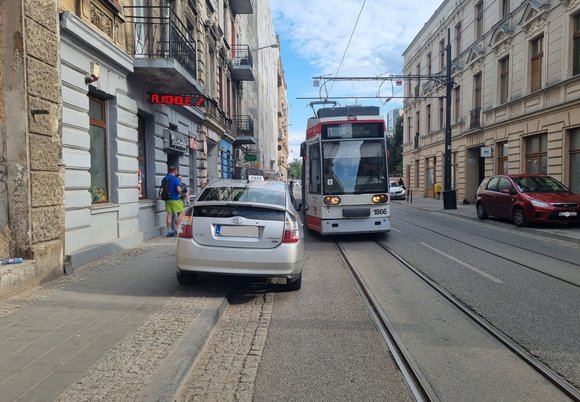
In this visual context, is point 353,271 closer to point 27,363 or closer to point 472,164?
point 27,363

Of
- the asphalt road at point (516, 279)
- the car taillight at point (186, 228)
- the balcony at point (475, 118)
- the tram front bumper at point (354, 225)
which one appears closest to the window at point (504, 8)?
the balcony at point (475, 118)

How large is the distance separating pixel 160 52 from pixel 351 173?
6.23 m

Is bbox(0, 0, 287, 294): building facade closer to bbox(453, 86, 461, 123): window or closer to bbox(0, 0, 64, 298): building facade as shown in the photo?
bbox(0, 0, 64, 298): building facade

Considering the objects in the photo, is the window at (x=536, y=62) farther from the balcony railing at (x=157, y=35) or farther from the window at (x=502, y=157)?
the balcony railing at (x=157, y=35)

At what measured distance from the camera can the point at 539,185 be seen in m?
14.6

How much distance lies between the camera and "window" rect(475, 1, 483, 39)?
85.8 feet

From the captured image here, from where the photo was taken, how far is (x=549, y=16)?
18688mm

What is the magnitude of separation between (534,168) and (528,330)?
1804cm

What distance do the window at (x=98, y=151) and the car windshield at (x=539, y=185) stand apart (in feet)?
40.6

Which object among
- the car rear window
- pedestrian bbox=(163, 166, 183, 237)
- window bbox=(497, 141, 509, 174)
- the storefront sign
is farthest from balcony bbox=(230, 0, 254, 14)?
the car rear window

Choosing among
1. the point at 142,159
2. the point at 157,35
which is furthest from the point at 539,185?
the point at 157,35

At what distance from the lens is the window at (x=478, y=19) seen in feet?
85.8

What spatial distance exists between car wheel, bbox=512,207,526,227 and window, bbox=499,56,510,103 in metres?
11.0

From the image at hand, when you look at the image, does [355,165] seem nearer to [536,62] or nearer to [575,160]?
[575,160]
